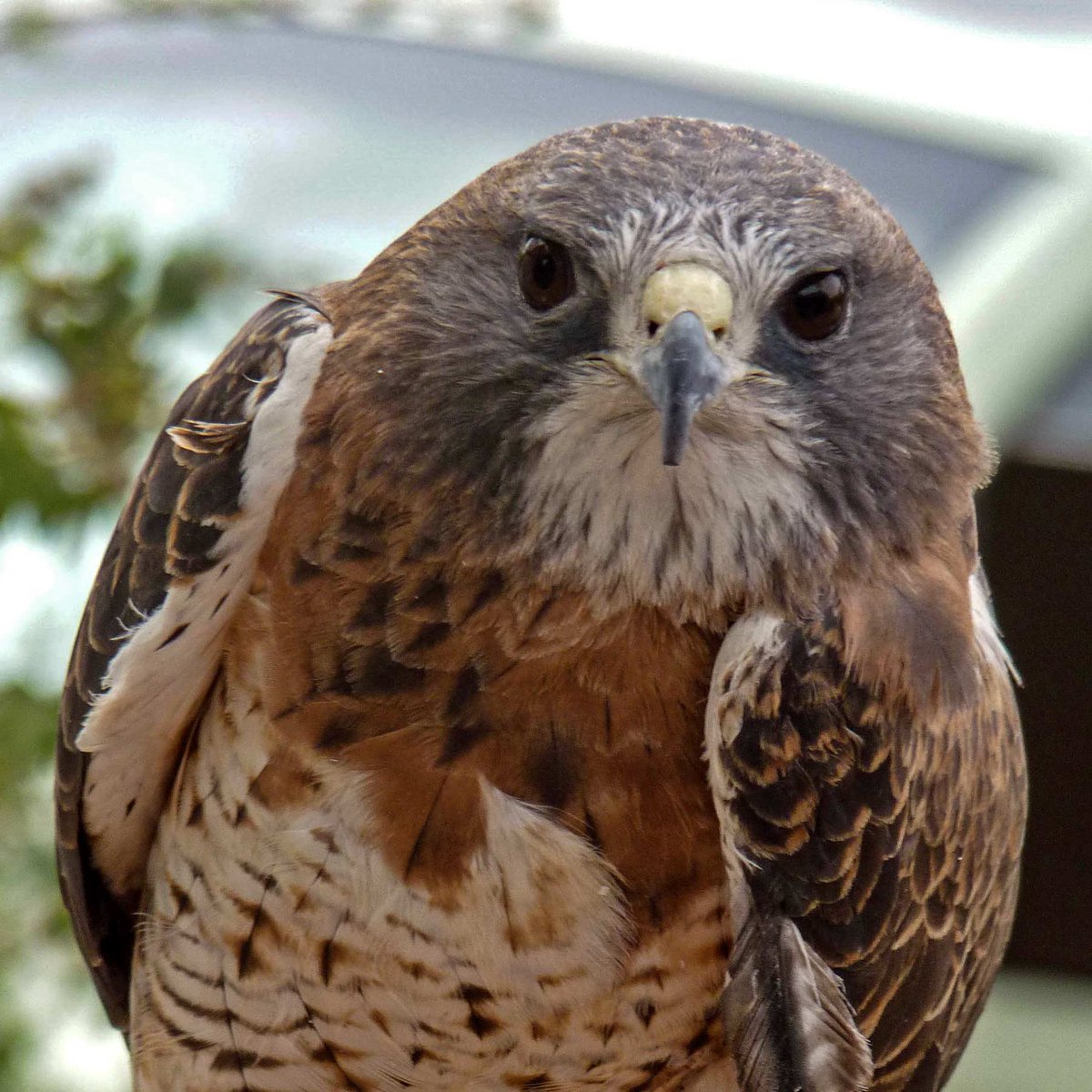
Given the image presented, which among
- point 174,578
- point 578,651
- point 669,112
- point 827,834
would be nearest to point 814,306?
point 578,651

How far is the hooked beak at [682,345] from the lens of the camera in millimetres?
1989

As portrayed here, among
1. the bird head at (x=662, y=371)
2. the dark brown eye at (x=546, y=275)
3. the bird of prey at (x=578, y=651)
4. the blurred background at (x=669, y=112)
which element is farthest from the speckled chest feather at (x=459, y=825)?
A: the blurred background at (x=669, y=112)

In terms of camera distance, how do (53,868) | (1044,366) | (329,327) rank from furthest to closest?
(1044,366)
(53,868)
(329,327)

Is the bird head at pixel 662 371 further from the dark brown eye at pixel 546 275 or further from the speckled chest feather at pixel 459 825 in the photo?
the speckled chest feather at pixel 459 825

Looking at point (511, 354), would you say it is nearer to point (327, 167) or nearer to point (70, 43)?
point (327, 167)

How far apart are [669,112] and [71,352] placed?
2779 millimetres

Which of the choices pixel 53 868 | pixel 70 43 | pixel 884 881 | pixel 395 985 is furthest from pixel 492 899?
pixel 70 43

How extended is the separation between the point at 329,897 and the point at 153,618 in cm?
45

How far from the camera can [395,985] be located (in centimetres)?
253

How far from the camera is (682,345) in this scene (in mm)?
2006

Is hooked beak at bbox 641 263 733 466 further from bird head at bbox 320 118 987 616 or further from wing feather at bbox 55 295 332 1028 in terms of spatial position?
wing feather at bbox 55 295 332 1028

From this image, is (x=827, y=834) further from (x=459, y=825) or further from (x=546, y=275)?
(x=546, y=275)

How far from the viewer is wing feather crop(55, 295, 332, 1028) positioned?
2467 millimetres

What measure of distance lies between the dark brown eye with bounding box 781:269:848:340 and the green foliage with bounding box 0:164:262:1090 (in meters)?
1.14
